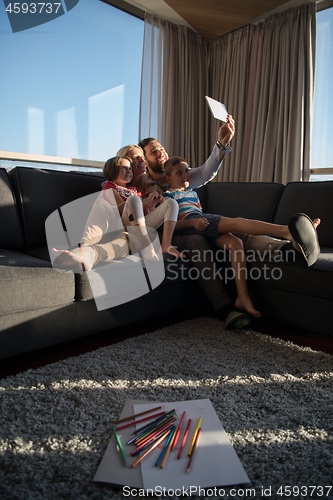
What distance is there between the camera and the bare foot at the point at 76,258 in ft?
4.51

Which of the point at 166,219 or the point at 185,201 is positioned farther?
the point at 185,201

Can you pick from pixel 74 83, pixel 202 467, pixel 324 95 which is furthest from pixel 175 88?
pixel 202 467

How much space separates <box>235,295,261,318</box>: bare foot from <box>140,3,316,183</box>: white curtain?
2.02m

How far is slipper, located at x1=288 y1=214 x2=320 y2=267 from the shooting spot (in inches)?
58.5

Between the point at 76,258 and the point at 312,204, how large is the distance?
1.47 meters

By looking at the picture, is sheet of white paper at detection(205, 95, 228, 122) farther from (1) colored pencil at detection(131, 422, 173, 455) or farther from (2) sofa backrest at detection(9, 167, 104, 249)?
(1) colored pencil at detection(131, 422, 173, 455)

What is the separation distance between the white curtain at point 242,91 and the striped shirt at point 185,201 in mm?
1645

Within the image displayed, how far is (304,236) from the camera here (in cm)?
149

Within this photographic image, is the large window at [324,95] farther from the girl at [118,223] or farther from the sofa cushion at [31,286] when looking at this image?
the sofa cushion at [31,286]

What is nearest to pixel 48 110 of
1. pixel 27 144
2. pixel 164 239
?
pixel 27 144

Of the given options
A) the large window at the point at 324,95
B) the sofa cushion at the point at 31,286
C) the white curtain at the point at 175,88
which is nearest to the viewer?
the sofa cushion at the point at 31,286

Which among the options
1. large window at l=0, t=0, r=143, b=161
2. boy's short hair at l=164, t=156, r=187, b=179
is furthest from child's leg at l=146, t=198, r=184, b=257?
large window at l=0, t=0, r=143, b=161

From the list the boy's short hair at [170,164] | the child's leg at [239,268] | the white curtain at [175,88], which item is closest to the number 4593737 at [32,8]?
the white curtain at [175,88]

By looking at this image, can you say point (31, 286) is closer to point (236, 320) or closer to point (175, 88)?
point (236, 320)
